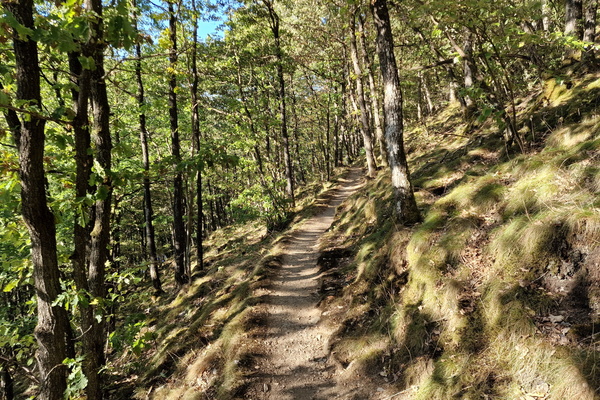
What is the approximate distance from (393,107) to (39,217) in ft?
21.9

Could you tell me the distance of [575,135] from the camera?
6160 mm

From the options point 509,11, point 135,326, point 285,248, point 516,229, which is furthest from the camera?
point 285,248

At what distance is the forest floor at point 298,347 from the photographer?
5.39 meters

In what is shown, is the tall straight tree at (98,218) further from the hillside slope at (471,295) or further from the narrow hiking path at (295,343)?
the narrow hiking path at (295,343)

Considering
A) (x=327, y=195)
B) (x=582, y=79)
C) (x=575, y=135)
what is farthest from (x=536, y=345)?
(x=327, y=195)

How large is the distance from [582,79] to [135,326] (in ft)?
38.4

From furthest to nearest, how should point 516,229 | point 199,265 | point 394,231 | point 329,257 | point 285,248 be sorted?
point 199,265 < point 285,248 < point 329,257 < point 394,231 < point 516,229

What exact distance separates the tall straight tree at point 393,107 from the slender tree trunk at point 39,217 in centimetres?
627

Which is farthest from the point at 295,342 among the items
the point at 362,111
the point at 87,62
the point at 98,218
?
the point at 362,111

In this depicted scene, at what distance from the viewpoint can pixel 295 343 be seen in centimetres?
678

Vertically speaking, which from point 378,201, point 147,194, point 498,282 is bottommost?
point 498,282

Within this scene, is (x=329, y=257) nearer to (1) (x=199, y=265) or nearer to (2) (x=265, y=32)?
(1) (x=199, y=265)

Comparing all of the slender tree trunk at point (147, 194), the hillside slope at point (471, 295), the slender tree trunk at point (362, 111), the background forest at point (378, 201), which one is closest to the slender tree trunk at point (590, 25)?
the background forest at point (378, 201)

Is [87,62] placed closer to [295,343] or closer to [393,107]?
[393,107]
